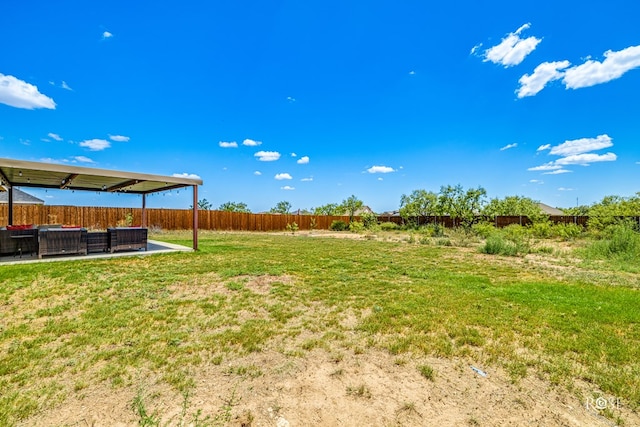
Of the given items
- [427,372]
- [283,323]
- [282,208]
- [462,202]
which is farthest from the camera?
[282,208]

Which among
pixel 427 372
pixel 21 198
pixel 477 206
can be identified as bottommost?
pixel 427 372

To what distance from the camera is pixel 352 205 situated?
28266mm

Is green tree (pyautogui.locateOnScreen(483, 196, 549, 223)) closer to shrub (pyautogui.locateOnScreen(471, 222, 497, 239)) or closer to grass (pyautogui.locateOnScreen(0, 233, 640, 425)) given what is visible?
shrub (pyautogui.locateOnScreen(471, 222, 497, 239))

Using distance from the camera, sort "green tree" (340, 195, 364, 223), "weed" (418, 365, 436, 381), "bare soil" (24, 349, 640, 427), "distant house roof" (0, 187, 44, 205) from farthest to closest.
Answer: "green tree" (340, 195, 364, 223), "distant house roof" (0, 187, 44, 205), "weed" (418, 365, 436, 381), "bare soil" (24, 349, 640, 427)

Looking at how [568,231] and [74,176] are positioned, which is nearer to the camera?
[74,176]

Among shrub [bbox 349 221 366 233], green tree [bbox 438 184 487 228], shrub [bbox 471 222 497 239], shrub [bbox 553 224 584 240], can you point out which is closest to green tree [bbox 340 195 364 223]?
shrub [bbox 349 221 366 233]

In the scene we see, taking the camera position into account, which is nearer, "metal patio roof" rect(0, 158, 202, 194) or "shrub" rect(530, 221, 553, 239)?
"metal patio roof" rect(0, 158, 202, 194)

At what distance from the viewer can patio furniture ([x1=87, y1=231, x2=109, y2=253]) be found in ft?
25.6

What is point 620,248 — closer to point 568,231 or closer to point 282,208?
point 568,231

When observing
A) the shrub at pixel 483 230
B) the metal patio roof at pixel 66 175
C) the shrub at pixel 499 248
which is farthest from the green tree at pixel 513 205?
the metal patio roof at pixel 66 175

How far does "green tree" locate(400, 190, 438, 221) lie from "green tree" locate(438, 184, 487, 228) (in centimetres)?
70

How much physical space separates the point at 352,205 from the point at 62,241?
23.4 m

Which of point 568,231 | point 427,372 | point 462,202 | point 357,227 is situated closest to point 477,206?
point 462,202

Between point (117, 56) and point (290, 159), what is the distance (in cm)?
1652
